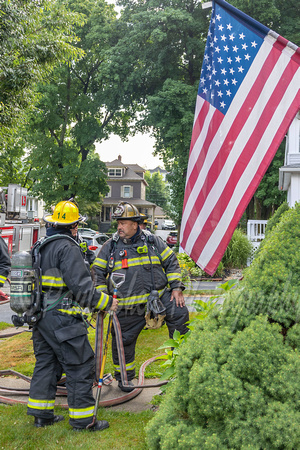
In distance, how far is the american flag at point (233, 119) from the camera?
3324 mm

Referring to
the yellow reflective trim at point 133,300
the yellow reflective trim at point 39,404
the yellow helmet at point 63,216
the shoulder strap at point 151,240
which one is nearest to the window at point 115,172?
the shoulder strap at point 151,240

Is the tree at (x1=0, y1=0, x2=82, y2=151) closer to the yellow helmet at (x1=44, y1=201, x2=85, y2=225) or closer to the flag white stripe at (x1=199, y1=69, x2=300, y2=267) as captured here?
the yellow helmet at (x1=44, y1=201, x2=85, y2=225)

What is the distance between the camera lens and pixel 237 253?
13.4 m

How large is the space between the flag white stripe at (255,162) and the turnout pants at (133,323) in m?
0.99

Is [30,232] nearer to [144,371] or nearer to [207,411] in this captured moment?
[144,371]

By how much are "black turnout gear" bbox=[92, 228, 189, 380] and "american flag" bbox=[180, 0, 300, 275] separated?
519mm

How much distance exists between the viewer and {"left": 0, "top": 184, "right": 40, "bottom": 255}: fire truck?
12688 millimetres

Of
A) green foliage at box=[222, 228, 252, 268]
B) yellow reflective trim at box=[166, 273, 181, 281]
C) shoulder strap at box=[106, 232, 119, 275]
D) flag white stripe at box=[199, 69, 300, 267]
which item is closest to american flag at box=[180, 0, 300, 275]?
flag white stripe at box=[199, 69, 300, 267]

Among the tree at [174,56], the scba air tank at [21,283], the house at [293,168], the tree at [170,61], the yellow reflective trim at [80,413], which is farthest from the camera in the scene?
the tree at [170,61]

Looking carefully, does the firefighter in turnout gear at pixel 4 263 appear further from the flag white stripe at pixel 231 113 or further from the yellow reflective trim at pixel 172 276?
the flag white stripe at pixel 231 113

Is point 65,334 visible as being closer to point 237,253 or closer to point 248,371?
point 248,371

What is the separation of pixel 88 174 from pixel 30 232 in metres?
14.3

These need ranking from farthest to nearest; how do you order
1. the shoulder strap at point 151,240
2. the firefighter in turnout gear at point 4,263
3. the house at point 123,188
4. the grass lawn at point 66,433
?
1. the house at point 123,188
2. the firefighter in turnout gear at point 4,263
3. the shoulder strap at point 151,240
4. the grass lawn at point 66,433

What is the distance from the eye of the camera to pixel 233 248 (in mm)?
13344
